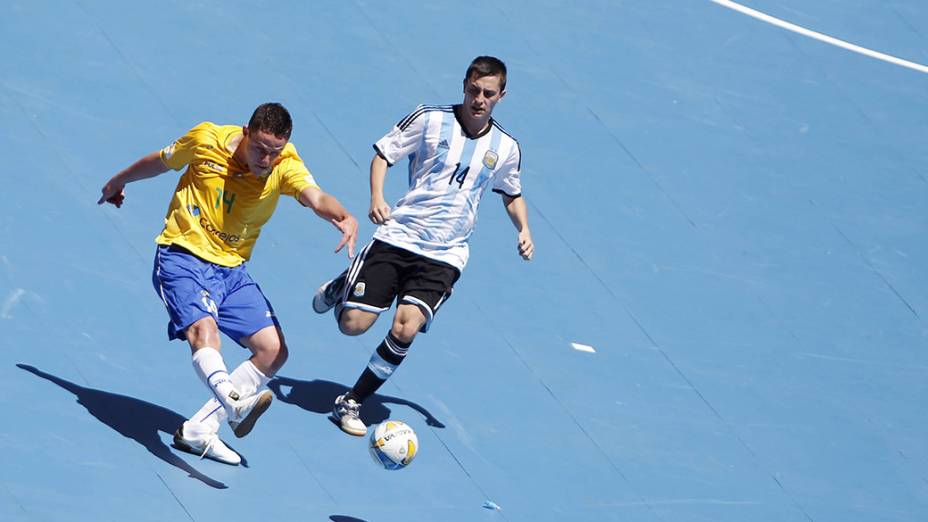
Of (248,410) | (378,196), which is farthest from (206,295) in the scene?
(378,196)

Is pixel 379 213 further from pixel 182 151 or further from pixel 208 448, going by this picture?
pixel 208 448

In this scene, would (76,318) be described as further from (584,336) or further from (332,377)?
(584,336)

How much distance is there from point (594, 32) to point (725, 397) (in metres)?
4.17

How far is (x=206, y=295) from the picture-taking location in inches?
307

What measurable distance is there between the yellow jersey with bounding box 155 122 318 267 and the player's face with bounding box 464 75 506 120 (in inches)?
47.3

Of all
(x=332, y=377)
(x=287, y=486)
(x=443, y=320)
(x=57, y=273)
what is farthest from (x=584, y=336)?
(x=57, y=273)

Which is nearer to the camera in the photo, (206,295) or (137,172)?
(206,295)

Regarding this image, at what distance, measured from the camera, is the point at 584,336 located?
33.6 ft

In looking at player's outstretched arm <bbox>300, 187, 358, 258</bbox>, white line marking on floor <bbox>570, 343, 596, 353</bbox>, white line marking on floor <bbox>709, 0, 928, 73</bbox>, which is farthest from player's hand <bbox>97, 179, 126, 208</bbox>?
white line marking on floor <bbox>709, 0, 928, 73</bbox>

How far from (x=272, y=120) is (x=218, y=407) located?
159 cm

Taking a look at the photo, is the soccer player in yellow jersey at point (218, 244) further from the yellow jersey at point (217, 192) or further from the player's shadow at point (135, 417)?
the player's shadow at point (135, 417)

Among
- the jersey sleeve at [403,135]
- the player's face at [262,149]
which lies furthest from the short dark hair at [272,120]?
the jersey sleeve at [403,135]

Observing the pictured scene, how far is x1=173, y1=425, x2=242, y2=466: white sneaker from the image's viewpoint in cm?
782

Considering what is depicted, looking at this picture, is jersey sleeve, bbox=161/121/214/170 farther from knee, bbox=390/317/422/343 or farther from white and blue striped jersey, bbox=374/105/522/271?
knee, bbox=390/317/422/343
